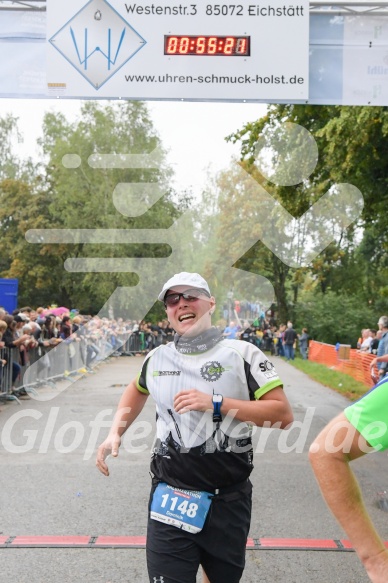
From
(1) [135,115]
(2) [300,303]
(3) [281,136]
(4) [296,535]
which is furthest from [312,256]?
(4) [296,535]

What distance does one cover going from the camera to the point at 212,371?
10.6ft

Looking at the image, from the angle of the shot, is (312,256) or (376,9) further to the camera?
(312,256)

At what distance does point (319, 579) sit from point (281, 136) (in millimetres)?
11660

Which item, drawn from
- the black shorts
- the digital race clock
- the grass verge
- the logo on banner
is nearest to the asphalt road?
the black shorts

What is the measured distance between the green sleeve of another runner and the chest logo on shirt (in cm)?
136

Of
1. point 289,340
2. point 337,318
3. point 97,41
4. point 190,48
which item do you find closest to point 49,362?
point 97,41

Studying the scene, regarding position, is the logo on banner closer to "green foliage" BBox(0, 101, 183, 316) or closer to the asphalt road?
the asphalt road

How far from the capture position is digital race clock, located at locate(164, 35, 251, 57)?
757cm

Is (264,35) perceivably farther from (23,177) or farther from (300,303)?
(23,177)

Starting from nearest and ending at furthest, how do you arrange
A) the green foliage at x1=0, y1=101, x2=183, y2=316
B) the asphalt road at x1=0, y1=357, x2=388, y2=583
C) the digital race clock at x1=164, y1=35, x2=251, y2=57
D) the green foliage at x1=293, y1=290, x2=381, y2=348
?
1. the asphalt road at x1=0, y1=357, x2=388, y2=583
2. the digital race clock at x1=164, y1=35, x2=251, y2=57
3. the green foliage at x1=293, y1=290, x2=381, y2=348
4. the green foliage at x1=0, y1=101, x2=183, y2=316

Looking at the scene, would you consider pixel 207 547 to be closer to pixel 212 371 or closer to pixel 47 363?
pixel 212 371

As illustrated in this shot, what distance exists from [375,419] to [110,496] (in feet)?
18.4

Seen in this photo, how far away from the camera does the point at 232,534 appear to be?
3139 mm

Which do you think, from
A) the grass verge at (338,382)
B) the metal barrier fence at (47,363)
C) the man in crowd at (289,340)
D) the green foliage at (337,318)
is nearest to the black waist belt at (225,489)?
the metal barrier fence at (47,363)
